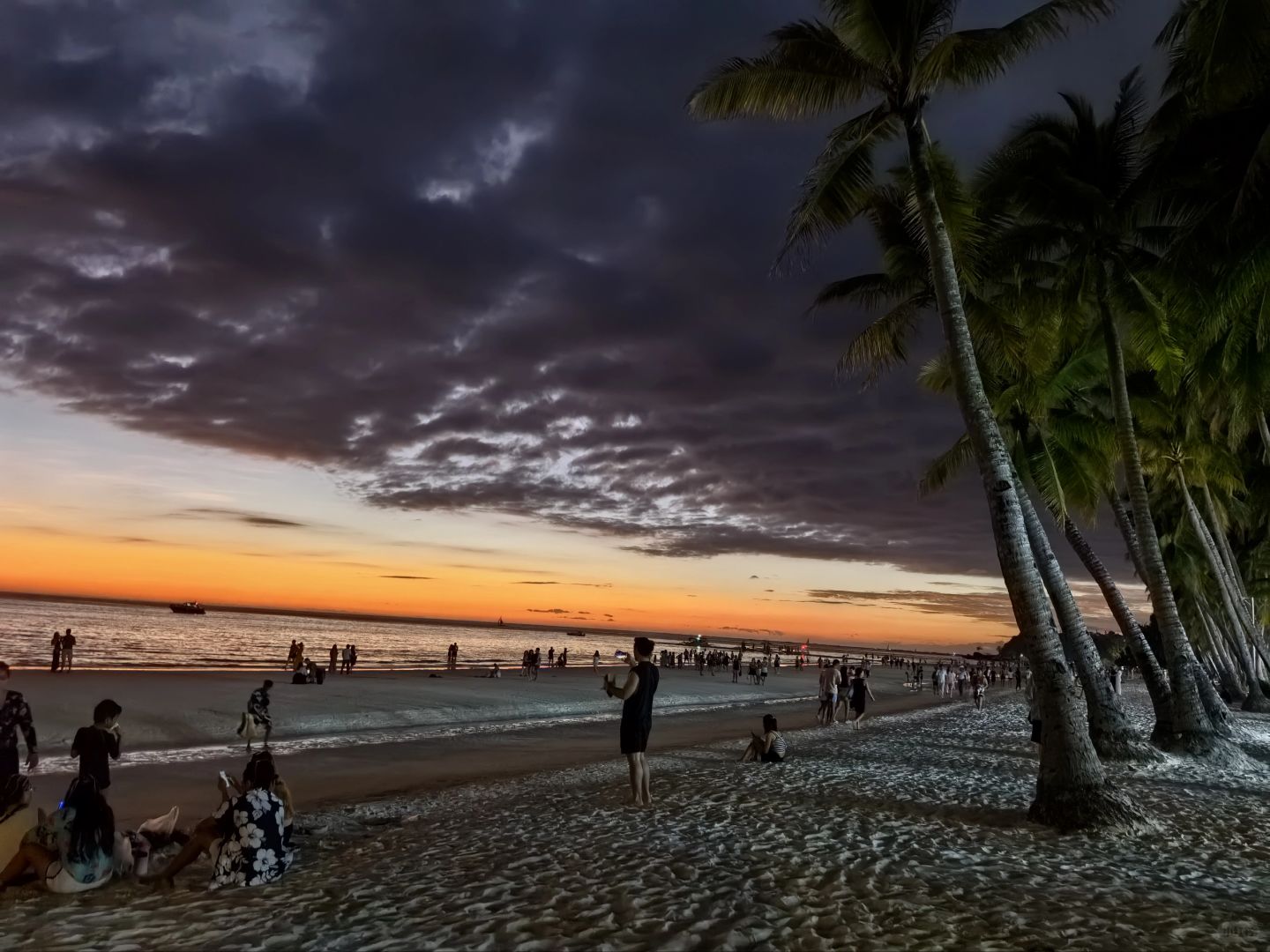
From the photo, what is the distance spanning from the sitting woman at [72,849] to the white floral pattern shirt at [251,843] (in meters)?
0.90

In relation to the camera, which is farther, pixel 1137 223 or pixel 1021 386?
pixel 1021 386

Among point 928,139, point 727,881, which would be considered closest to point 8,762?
point 727,881

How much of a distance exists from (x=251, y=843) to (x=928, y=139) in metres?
12.3

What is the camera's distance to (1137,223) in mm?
17734

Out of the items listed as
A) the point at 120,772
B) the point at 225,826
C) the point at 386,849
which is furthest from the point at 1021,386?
the point at 120,772

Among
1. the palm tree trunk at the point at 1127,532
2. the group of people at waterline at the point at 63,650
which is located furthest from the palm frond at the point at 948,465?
the group of people at waterline at the point at 63,650

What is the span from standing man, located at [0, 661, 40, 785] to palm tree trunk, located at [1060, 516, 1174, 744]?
18.0 meters

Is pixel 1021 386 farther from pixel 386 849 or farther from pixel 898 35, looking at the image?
pixel 386 849

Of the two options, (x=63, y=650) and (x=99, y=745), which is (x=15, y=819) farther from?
(x=63, y=650)

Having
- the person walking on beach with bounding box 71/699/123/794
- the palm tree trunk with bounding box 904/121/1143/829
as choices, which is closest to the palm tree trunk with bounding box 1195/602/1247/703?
the palm tree trunk with bounding box 904/121/1143/829

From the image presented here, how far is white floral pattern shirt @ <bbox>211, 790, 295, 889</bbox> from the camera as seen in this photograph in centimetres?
700

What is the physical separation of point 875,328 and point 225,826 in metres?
15.3

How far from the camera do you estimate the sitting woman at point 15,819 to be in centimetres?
689

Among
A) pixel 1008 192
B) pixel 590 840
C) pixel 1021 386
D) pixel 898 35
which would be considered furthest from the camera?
pixel 1021 386
